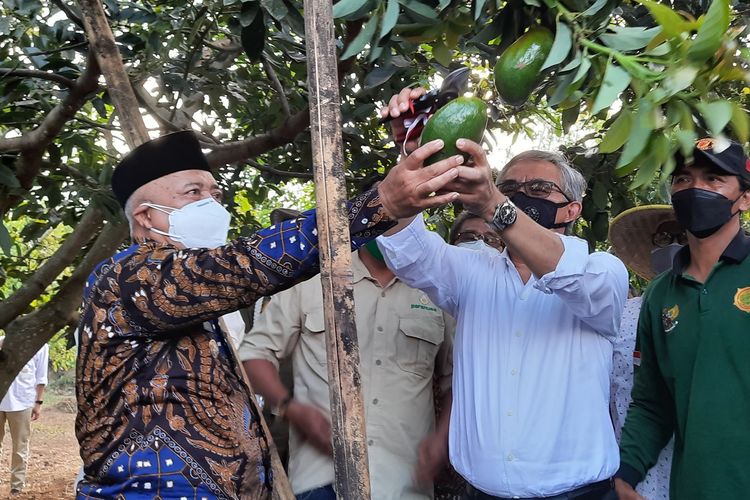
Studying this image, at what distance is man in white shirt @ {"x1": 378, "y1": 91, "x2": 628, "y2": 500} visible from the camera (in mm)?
2131

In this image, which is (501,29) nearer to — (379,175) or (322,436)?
(322,436)

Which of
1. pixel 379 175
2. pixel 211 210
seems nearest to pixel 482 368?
pixel 211 210

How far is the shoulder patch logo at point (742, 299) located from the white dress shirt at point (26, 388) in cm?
711

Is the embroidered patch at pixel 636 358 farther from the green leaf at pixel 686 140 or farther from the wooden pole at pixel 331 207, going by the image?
the wooden pole at pixel 331 207

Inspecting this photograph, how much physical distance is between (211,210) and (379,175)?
2012 mm

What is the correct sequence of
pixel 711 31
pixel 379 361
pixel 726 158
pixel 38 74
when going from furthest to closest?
pixel 38 74, pixel 379 361, pixel 726 158, pixel 711 31

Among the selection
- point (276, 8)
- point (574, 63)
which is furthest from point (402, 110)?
point (276, 8)

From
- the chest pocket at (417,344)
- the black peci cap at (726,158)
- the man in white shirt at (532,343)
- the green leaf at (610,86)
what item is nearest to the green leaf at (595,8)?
the green leaf at (610,86)

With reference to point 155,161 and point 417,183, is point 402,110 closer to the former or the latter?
point 417,183

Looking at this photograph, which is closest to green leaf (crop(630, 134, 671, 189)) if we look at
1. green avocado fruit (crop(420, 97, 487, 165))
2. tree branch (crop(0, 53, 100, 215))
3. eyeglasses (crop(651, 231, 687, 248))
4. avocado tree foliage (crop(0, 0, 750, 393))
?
avocado tree foliage (crop(0, 0, 750, 393))

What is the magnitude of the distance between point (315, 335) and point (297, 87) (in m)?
2.00

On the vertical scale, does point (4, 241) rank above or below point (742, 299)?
above

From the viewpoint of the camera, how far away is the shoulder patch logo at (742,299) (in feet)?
7.54

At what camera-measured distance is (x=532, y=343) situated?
2.24 metres
